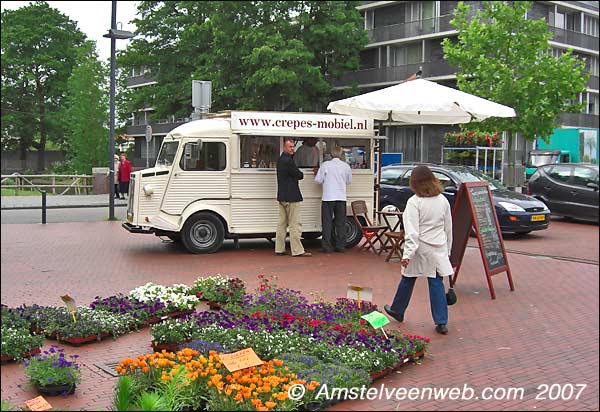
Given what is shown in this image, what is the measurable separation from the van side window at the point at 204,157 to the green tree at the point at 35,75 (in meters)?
31.6

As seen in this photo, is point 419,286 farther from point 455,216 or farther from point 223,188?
point 223,188

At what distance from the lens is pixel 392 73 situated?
169ft

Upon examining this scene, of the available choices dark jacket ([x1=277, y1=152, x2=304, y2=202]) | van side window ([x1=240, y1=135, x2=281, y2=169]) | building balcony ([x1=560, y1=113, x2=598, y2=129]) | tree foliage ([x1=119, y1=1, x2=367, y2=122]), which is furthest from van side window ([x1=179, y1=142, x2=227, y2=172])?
building balcony ([x1=560, y1=113, x2=598, y2=129])

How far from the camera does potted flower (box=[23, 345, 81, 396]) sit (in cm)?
539

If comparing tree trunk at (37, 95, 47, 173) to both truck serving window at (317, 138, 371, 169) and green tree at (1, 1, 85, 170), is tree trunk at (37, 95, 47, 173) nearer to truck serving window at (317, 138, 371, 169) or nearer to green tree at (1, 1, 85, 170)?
green tree at (1, 1, 85, 170)

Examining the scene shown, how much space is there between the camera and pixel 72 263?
12.4 meters

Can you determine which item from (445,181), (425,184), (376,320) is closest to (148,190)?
(425,184)

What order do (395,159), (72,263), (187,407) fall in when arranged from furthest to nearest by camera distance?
(395,159) < (72,263) < (187,407)

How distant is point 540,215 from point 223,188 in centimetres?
743

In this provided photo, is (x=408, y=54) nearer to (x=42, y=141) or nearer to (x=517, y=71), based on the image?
(x=517, y=71)

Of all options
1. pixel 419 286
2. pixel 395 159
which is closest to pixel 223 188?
pixel 419 286

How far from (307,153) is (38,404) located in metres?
9.75

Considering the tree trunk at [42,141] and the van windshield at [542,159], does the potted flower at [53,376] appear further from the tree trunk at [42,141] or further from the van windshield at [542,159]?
the tree trunk at [42,141]

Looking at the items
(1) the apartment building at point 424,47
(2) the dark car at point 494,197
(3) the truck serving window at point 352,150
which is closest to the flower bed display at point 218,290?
(3) the truck serving window at point 352,150
